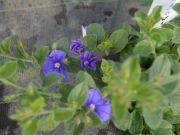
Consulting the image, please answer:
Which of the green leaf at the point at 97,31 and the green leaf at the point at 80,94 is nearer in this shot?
the green leaf at the point at 80,94

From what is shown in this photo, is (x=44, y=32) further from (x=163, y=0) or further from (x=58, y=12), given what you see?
(x=163, y=0)

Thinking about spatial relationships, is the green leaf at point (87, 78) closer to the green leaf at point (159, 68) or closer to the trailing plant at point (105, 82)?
the trailing plant at point (105, 82)

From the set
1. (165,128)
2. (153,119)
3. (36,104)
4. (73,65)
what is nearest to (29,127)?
(36,104)

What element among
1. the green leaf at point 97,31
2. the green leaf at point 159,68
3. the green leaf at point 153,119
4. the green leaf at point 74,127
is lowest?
the green leaf at point 74,127

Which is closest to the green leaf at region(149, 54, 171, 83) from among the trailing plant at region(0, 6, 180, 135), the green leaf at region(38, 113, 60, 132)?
the trailing plant at region(0, 6, 180, 135)

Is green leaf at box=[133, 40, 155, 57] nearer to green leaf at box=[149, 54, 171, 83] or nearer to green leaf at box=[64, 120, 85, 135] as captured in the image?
green leaf at box=[149, 54, 171, 83]

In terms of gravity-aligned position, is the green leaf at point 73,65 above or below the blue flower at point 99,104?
above

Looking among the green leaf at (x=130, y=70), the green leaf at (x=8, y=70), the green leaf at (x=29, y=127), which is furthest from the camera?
the green leaf at (x=8, y=70)

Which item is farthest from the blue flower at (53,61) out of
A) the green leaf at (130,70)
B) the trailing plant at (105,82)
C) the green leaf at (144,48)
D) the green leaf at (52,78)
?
the green leaf at (130,70)

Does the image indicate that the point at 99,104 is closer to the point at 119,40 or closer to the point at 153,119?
the point at 153,119
